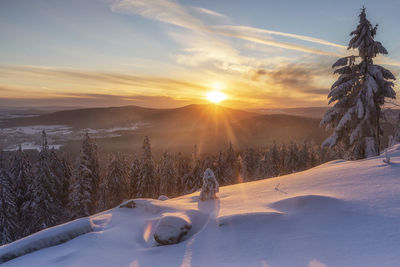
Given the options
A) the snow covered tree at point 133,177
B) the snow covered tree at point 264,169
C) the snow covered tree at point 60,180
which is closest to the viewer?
the snow covered tree at point 60,180

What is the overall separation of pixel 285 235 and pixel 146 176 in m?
31.6

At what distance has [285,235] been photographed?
16.3 feet

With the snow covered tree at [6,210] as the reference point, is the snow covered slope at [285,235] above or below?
above

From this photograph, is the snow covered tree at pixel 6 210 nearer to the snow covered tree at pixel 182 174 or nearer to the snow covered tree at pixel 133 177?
the snow covered tree at pixel 133 177

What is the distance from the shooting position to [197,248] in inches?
218

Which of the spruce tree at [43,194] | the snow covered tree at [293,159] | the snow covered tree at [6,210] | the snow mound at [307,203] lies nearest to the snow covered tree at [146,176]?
the spruce tree at [43,194]

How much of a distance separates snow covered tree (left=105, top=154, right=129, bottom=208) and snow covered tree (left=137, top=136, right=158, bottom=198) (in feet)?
9.46

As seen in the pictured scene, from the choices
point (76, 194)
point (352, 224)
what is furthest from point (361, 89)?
point (76, 194)

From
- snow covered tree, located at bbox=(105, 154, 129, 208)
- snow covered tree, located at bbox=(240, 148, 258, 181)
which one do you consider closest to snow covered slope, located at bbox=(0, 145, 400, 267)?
snow covered tree, located at bbox=(105, 154, 129, 208)

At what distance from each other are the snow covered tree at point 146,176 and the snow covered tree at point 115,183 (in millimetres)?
2882

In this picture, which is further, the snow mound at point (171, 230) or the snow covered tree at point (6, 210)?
the snow covered tree at point (6, 210)

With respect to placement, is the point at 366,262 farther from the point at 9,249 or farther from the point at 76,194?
the point at 76,194

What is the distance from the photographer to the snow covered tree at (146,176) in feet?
112

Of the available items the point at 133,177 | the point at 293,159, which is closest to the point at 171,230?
the point at 133,177
